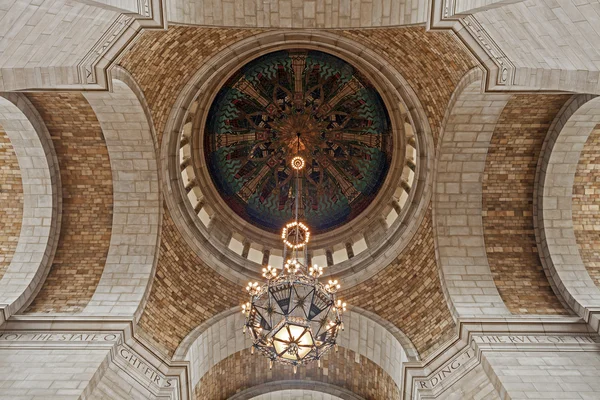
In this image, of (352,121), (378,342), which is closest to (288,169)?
(352,121)

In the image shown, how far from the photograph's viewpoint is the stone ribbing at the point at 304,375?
1073 cm

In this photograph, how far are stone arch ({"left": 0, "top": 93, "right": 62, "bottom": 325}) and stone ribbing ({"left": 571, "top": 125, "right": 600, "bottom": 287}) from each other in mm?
9932

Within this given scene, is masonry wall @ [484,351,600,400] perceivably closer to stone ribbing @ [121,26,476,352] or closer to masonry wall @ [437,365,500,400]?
masonry wall @ [437,365,500,400]

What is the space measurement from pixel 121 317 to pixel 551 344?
24.0 feet

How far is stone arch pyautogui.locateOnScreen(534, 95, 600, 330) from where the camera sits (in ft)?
29.6

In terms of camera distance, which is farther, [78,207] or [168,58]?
[78,207]

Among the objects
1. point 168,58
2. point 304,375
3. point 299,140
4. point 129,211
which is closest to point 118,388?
point 129,211

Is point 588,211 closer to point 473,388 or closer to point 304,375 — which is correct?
point 473,388

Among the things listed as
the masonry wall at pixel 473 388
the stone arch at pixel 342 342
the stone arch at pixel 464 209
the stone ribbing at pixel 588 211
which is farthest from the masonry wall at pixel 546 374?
the stone ribbing at pixel 588 211

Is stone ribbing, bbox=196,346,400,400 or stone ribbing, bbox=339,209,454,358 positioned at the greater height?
stone ribbing, bbox=339,209,454,358

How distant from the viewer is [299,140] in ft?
43.9

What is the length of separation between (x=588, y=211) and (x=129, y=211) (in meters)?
8.98

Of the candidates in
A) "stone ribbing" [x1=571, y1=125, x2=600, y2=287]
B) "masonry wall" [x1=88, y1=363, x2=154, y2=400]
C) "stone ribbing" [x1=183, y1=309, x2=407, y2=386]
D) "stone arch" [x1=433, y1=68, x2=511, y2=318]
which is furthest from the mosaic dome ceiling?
"masonry wall" [x1=88, y1=363, x2=154, y2=400]

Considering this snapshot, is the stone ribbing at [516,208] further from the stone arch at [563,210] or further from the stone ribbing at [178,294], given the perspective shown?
the stone ribbing at [178,294]
